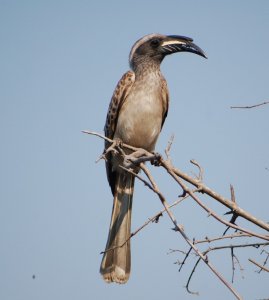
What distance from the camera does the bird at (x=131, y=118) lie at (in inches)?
175

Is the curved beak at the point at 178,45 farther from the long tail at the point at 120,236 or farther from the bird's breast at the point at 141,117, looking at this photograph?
the long tail at the point at 120,236

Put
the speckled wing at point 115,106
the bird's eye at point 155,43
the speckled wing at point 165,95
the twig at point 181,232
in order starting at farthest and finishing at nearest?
the bird's eye at point 155,43 → the speckled wing at point 165,95 → the speckled wing at point 115,106 → the twig at point 181,232

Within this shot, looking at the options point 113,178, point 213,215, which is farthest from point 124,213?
point 213,215

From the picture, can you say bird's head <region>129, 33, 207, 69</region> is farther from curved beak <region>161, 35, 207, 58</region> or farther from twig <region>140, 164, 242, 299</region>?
twig <region>140, 164, 242, 299</region>

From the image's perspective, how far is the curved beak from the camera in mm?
4667

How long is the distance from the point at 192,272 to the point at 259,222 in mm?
557

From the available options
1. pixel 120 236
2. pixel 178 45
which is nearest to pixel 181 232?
pixel 120 236

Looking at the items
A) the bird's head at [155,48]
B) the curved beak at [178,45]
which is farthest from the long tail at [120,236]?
the curved beak at [178,45]

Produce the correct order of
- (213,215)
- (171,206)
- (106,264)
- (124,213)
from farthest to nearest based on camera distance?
(124,213)
(106,264)
(171,206)
(213,215)

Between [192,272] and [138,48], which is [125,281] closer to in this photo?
[192,272]

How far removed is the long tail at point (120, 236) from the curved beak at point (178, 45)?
1.33 metres

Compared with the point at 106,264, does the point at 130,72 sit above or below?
above

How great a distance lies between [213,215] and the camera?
2506mm

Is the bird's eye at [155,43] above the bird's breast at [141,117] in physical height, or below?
above
